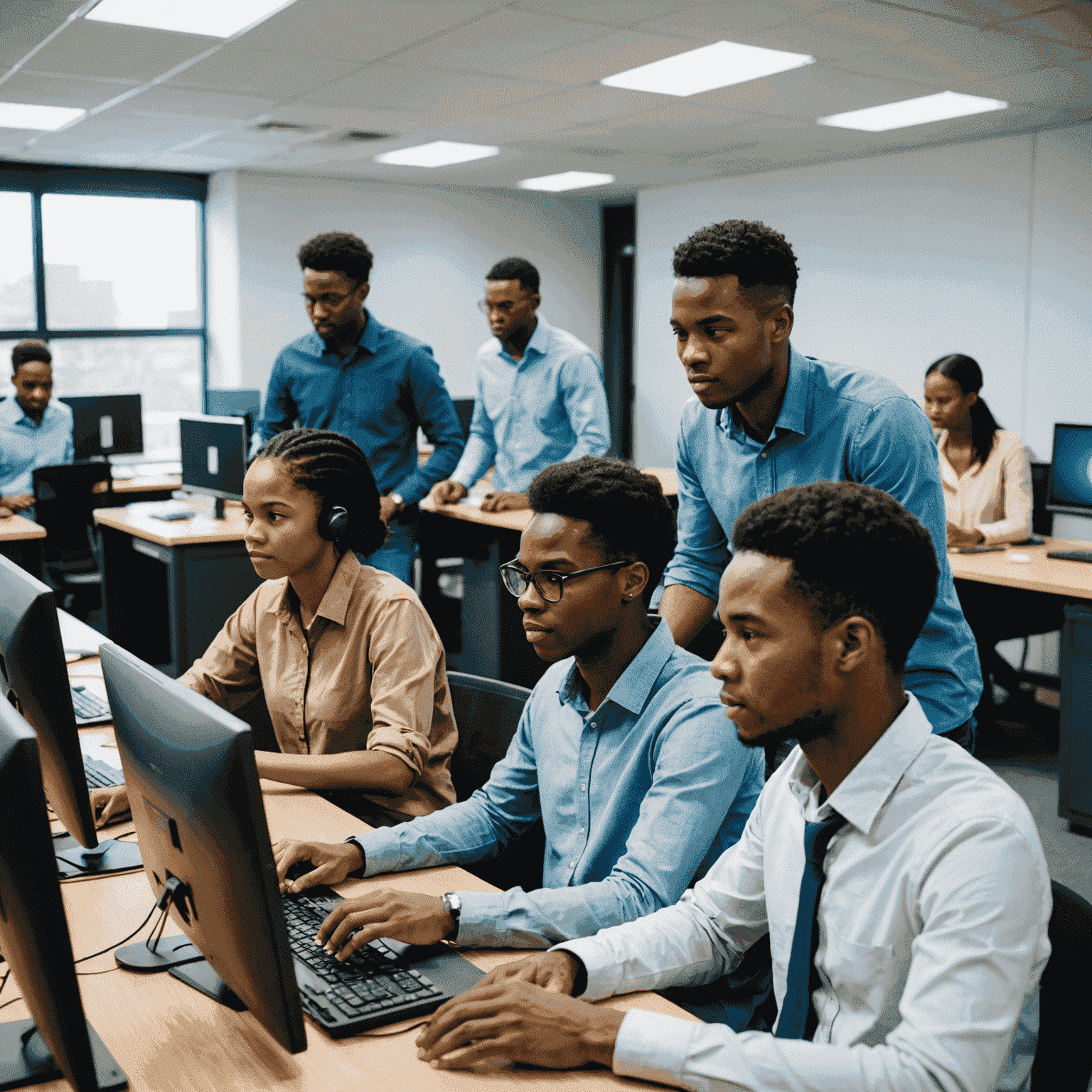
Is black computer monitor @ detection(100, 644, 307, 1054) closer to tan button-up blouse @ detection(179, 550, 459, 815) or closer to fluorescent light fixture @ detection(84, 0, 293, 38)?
tan button-up blouse @ detection(179, 550, 459, 815)

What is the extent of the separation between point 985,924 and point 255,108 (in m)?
5.56

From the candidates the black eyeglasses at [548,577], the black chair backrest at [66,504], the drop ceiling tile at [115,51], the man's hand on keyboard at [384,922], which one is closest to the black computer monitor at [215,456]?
the black chair backrest at [66,504]

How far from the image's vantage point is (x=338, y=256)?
3.50m

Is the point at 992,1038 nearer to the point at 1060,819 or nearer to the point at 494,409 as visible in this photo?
the point at 1060,819

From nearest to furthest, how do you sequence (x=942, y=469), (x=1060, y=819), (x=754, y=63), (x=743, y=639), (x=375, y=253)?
(x=743, y=639) → (x=1060, y=819) → (x=942, y=469) → (x=754, y=63) → (x=375, y=253)

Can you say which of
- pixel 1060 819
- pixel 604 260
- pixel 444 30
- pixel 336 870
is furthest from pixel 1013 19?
pixel 604 260

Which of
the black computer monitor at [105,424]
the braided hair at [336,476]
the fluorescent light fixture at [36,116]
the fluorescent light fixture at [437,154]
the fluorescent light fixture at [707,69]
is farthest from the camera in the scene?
the fluorescent light fixture at [437,154]

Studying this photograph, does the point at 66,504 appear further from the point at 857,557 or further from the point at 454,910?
the point at 857,557

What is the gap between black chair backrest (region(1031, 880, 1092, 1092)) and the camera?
1046 mm

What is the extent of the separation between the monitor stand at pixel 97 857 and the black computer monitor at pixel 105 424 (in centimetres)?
506

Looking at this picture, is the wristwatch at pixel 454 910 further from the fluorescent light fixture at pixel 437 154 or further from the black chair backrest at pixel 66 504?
the fluorescent light fixture at pixel 437 154

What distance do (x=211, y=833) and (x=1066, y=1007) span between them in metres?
0.81

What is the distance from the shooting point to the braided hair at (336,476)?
199cm

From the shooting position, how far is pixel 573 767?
5.09 feet
